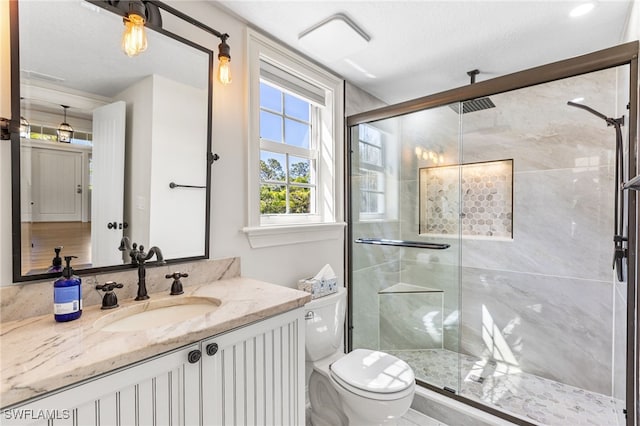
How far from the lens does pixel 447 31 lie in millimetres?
1724

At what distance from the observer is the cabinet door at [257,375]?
0.96 m

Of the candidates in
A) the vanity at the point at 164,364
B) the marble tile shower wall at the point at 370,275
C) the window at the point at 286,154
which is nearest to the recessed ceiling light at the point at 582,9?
the window at the point at 286,154

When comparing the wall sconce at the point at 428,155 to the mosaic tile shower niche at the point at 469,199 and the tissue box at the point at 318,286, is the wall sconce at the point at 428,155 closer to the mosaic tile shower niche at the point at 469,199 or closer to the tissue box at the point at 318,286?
the mosaic tile shower niche at the point at 469,199

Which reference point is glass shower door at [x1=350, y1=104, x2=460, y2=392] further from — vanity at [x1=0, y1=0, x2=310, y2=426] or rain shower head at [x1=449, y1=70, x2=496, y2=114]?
vanity at [x1=0, y1=0, x2=310, y2=426]

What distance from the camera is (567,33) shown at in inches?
68.7

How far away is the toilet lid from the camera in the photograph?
4.73 ft

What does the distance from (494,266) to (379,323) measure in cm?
109

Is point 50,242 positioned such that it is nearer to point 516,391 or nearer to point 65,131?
point 65,131

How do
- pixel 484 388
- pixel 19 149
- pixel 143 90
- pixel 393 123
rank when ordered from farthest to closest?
pixel 393 123
pixel 484 388
pixel 143 90
pixel 19 149

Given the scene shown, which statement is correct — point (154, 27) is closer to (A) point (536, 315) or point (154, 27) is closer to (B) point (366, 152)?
(B) point (366, 152)

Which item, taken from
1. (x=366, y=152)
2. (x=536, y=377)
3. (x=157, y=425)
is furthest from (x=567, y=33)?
(x=157, y=425)

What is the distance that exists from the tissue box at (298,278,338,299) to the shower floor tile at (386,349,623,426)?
0.98 meters

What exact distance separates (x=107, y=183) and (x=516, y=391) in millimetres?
2768

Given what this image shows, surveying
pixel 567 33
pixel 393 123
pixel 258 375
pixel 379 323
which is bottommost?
pixel 379 323
